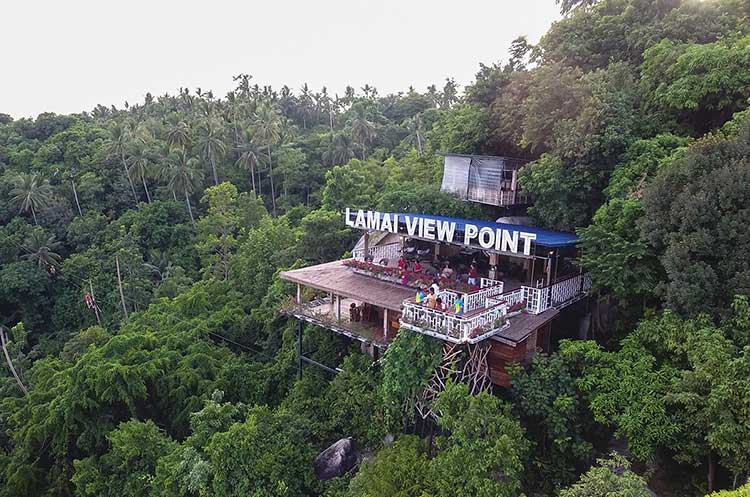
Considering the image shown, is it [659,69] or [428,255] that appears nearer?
[659,69]

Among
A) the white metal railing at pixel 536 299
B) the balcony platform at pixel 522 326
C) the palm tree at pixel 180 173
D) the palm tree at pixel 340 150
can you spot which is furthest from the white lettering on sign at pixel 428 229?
the palm tree at pixel 340 150

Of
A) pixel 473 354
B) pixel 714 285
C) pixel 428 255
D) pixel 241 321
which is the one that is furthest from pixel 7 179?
pixel 714 285

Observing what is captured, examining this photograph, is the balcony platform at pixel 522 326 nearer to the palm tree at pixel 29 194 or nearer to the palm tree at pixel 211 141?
the palm tree at pixel 211 141

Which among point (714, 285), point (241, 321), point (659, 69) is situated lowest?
point (241, 321)

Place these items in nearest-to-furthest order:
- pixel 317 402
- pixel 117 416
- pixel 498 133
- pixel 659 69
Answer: pixel 317 402 → pixel 659 69 → pixel 117 416 → pixel 498 133

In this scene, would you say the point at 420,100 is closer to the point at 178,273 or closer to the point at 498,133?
the point at 178,273

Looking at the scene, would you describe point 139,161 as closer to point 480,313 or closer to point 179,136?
point 179,136

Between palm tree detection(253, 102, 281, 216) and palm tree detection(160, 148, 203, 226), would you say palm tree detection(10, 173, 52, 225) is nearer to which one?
palm tree detection(160, 148, 203, 226)

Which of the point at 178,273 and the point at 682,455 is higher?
the point at 682,455
